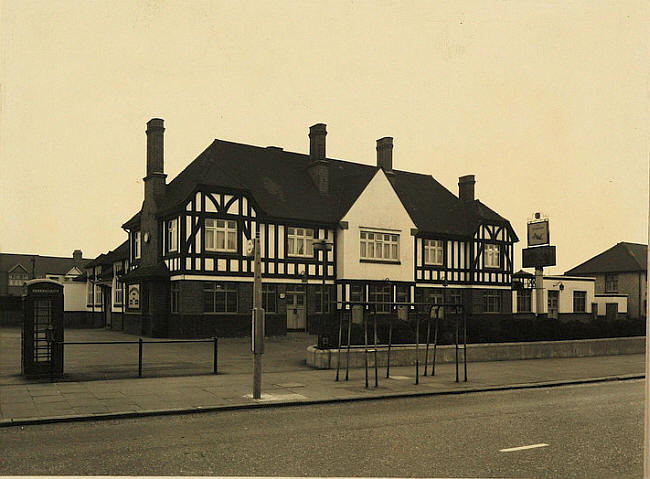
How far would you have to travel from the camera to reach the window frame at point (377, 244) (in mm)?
30906

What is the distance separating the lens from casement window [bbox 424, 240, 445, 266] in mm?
34625

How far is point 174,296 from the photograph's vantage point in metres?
24.8

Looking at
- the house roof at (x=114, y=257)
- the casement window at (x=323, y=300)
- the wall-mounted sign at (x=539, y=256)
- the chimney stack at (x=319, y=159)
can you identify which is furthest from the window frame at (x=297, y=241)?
the house roof at (x=114, y=257)

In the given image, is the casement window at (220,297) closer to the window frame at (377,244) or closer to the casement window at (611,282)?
the window frame at (377,244)

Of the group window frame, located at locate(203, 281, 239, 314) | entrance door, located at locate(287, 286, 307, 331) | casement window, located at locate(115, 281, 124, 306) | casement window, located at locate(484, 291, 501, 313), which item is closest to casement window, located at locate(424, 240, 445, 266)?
casement window, located at locate(484, 291, 501, 313)

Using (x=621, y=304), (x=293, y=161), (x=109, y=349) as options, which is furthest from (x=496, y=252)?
(x=109, y=349)

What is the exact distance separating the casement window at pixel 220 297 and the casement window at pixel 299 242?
2.34 meters

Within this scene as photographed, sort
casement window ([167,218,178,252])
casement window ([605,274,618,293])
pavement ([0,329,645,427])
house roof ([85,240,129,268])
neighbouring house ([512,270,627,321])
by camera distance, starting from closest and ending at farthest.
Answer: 1. pavement ([0,329,645,427])
2. casement window ([167,218,178,252])
3. casement window ([605,274,618,293])
4. house roof ([85,240,129,268])
5. neighbouring house ([512,270,627,321])

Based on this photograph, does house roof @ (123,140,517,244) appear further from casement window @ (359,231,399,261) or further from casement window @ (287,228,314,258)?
casement window @ (359,231,399,261)

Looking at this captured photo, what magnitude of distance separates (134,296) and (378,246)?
40.7 feet

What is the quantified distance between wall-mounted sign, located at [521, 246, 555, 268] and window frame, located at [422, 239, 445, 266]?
13686 millimetres

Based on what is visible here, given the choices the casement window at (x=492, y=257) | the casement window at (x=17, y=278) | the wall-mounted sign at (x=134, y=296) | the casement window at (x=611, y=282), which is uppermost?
the casement window at (x=492, y=257)

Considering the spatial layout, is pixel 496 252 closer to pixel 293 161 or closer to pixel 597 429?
pixel 293 161

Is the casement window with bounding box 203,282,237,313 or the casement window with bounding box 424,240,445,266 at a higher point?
the casement window with bounding box 424,240,445,266
